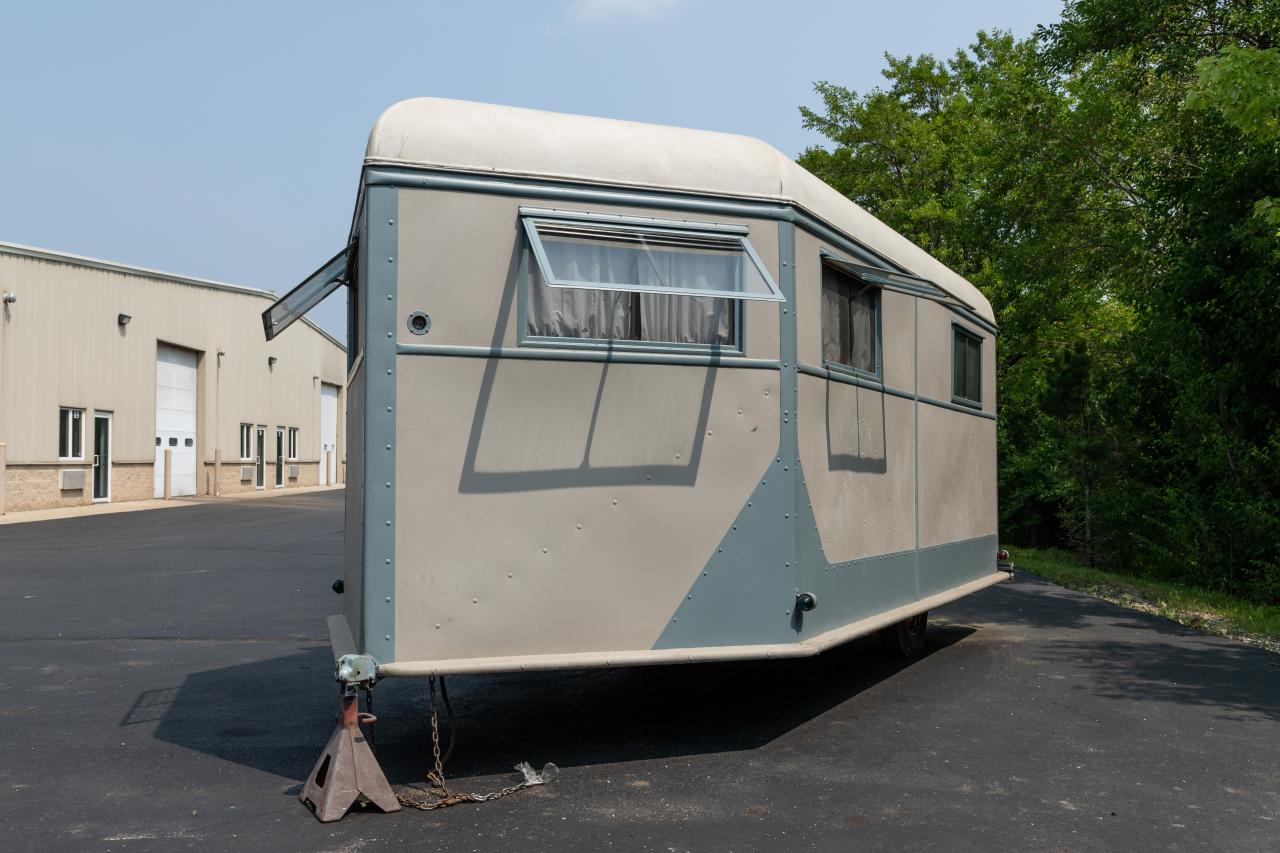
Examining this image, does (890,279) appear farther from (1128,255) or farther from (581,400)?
(1128,255)

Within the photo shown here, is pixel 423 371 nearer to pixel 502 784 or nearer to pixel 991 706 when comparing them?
pixel 502 784

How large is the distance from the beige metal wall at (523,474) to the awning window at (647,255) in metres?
0.11

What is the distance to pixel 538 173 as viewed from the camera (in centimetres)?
548

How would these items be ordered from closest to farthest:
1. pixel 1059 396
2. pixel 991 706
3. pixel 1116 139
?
pixel 991 706 < pixel 1116 139 < pixel 1059 396

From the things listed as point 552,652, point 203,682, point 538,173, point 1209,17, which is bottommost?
point 203,682

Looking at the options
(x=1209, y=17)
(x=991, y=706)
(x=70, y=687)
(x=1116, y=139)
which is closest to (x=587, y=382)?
(x=991, y=706)

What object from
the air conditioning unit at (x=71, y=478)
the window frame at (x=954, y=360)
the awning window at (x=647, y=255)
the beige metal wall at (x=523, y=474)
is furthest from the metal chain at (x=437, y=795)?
the air conditioning unit at (x=71, y=478)

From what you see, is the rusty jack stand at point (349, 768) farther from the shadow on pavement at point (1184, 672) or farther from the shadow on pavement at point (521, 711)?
the shadow on pavement at point (1184, 672)

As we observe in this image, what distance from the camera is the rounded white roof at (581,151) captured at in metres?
5.36

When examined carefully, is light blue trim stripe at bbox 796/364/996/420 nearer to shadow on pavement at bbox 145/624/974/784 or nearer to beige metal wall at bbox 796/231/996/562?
beige metal wall at bbox 796/231/996/562

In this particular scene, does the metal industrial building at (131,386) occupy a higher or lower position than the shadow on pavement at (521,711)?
higher

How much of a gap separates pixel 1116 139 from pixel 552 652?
52.3ft

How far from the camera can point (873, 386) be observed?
23.6 ft

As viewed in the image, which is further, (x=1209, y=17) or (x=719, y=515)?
(x=1209, y=17)
